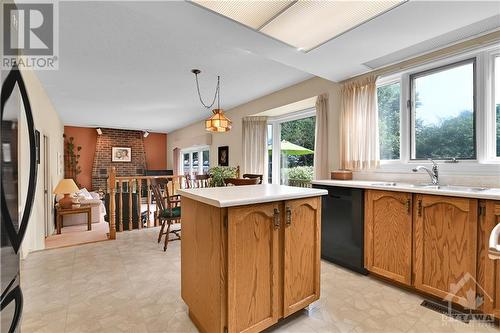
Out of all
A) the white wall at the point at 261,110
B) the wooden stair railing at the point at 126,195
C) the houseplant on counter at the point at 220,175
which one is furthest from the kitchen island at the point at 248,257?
the houseplant on counter at the point at 220,175

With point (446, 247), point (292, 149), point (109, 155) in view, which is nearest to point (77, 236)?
point (292, 149)

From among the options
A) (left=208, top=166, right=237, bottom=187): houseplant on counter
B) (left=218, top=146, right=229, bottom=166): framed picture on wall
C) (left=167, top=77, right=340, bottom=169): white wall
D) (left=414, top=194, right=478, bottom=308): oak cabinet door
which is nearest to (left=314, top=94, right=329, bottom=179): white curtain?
(left=167, top=77, right=340, bottom=169): white wall

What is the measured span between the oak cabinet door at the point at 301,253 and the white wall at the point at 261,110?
67.2 inches

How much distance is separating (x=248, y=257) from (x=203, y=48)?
223cm

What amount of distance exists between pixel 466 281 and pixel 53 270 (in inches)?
151

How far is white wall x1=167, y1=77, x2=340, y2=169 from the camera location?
329cm

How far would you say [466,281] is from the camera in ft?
5.84

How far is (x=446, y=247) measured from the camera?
1.88 metres

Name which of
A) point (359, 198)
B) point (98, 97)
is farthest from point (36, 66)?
point (359, 198)

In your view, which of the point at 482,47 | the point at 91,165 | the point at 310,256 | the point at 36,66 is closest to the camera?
the point at 310,256

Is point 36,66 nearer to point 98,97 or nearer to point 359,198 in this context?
point 98,97

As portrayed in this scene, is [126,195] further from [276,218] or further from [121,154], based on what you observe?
[121,154]

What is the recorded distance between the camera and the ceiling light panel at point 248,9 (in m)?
1.62

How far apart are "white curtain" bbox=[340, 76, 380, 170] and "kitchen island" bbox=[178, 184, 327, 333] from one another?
1.35 m
